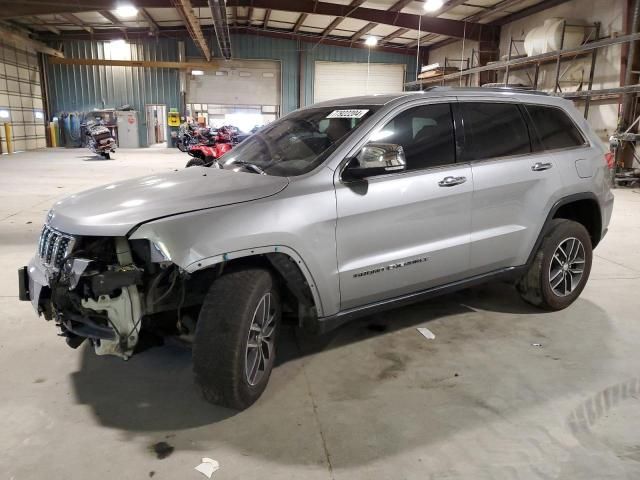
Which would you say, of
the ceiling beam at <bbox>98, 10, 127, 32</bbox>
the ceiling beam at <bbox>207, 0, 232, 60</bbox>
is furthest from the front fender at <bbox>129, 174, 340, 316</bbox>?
the ceiling beam at <bbox>98, 10, 127, 32</bbox>

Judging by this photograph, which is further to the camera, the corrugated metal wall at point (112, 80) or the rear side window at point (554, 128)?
the corrugated metal wall at point (112, 80)

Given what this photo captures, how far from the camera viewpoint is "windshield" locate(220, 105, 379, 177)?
2.83 meters

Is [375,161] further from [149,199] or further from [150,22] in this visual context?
[150,22]

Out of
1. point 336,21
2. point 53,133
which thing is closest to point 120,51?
point 53,133

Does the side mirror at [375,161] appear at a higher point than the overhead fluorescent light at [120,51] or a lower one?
lower

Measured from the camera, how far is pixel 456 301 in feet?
13.1

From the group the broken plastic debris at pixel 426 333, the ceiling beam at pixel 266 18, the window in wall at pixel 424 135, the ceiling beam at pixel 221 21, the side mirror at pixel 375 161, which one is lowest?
the broken plastic debris at pixel 426 333

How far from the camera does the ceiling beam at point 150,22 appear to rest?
20.3m

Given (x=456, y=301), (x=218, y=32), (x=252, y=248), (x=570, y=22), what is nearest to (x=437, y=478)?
(x=252, y=248)

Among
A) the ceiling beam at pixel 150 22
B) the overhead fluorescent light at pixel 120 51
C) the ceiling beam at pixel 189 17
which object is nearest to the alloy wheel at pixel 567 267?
the ceiling beam at pixel 189 17

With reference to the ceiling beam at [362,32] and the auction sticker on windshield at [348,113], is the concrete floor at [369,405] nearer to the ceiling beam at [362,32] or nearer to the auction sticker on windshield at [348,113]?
the auction sticker on windshield at [348,113]

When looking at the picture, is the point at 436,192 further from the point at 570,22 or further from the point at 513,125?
the point at 570,22

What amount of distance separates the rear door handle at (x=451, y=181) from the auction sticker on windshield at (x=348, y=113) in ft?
2.09

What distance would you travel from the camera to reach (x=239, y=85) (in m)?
24.9
